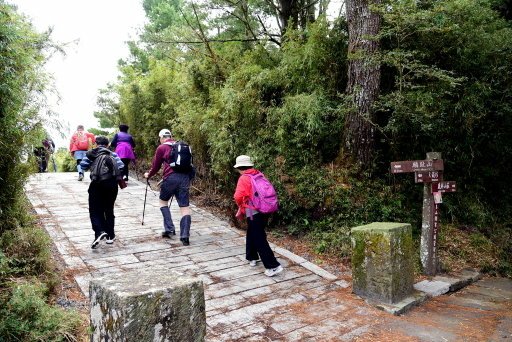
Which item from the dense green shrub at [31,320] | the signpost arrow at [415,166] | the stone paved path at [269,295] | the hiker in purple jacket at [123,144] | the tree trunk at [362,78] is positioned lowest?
the stone paved path at [269,295]

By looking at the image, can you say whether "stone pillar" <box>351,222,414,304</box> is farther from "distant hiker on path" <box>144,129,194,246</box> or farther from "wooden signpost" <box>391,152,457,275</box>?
"distant hiker on path" <box>144,129,194,246</box>

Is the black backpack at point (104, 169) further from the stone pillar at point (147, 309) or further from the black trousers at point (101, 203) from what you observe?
the stone pillar at point (147, 309)

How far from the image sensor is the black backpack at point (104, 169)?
5680 millimetres

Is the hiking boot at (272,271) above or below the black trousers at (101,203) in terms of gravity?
below

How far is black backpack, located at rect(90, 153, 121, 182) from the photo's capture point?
5.68 meters

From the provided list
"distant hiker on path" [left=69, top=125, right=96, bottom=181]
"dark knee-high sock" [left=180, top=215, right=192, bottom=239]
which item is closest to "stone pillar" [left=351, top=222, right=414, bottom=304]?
"dark knee-high sock" [left=180, top=215, right=192, bottom=239]

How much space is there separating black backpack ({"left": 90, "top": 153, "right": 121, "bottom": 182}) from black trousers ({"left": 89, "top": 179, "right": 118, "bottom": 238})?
94mm

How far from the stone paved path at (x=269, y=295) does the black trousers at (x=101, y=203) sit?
1.23ft

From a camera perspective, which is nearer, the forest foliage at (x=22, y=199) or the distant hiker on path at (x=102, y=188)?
the forest foliage at (x=22, y=199)

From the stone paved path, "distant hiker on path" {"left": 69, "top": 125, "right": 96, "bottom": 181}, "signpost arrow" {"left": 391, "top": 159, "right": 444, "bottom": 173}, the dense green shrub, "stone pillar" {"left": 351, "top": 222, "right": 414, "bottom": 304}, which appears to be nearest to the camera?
the dense green shrub

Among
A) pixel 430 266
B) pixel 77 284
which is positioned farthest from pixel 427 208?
pixel 77 284

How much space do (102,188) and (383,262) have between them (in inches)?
169

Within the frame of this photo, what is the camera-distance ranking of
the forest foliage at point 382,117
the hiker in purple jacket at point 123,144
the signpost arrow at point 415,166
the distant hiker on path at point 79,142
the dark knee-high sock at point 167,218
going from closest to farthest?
1. the signpost arrow at point 415,166
2. the forest foliage at point 382,117
3. the dark knee-high sock at point 167,218
4. the hiker in purple jacket at point 123,144
5. the distant hiker on path at point 79,142

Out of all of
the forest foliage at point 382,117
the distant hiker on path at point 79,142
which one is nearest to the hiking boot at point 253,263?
the forest foliage at point 382,117
